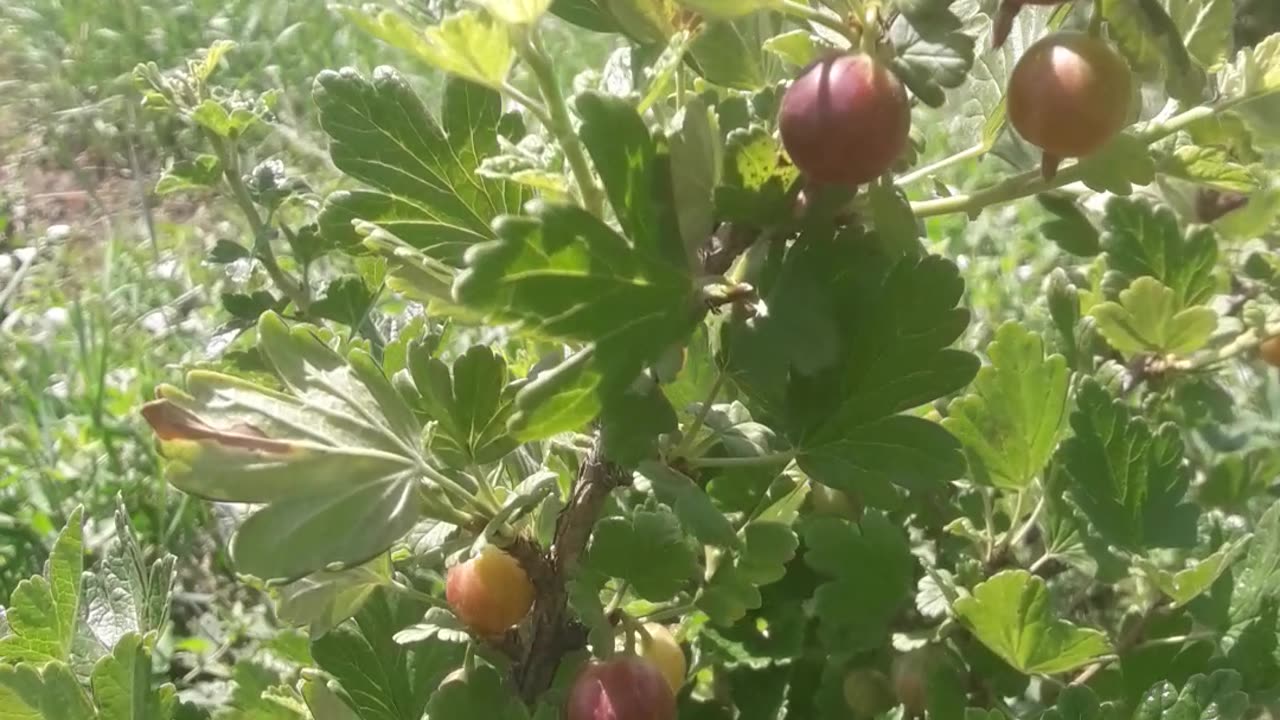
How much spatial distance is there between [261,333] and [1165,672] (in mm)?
662

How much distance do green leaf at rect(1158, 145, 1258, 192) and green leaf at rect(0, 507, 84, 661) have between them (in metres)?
0.70

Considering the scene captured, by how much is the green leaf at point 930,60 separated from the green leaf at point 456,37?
178 millimetres

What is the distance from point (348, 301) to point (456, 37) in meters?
0.53

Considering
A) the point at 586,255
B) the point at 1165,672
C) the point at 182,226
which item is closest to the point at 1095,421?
the point at 1165,672

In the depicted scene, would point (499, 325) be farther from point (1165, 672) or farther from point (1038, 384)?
point (1165, 672)

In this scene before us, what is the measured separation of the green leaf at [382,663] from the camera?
725mm

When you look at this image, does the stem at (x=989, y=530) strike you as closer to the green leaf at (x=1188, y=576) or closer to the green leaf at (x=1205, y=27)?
the green leaf at (x=1188, y=576)

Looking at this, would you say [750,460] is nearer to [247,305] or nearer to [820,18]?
[820,18]

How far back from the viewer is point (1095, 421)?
2.68 feet

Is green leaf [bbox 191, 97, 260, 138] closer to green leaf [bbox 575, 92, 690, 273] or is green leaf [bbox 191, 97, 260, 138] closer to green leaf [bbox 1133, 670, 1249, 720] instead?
green leaf [bbox 575, 92, 690, 273]

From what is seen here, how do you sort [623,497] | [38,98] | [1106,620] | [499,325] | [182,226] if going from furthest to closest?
1. [38,98]
2. [182,226]
3. [1106,620]
4. [623,497]
5. [499,325]

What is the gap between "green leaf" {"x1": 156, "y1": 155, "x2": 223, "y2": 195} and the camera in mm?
1035

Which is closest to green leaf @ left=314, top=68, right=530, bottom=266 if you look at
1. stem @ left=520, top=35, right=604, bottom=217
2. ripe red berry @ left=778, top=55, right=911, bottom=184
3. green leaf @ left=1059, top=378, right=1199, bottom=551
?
stem @ left=520, top=35, right=604, bottom=217

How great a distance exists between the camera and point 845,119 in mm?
502
